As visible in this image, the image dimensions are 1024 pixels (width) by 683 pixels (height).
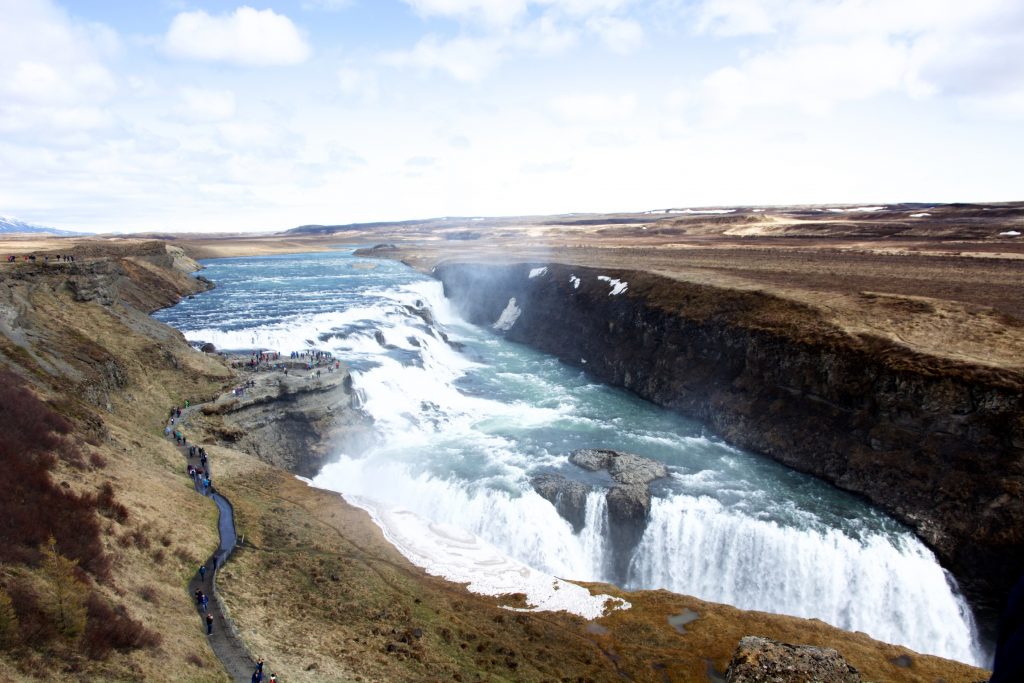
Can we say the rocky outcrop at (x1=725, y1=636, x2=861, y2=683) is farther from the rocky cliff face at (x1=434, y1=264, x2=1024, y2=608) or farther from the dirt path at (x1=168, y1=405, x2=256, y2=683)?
the dirt path at (x1=168, y1=405, x2=256, y2=683)

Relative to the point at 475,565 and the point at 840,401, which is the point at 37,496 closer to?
the point at 475,565

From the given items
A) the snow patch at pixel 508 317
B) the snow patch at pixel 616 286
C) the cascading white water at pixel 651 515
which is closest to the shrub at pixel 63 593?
the cascading white water at pixel 651 515

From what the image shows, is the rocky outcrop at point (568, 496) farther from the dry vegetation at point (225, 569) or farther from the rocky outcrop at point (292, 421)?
the rocky outcrop at point (292, 421)

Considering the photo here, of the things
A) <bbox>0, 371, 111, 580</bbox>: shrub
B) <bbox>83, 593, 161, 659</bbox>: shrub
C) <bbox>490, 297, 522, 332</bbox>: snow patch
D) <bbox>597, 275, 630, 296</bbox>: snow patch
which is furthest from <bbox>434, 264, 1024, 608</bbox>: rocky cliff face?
<bbox>0, 371, 111, 580</bbox>: shrub

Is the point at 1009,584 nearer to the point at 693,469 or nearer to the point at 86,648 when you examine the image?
the point at 693,469

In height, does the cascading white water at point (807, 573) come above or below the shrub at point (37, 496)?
below

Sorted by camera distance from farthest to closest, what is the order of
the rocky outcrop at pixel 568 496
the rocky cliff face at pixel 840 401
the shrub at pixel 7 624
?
1. the rocky outcrop at pixel 568 496
2. the rocky cliff face at pixel 840 401
3. the shrub at pixel 7 624
